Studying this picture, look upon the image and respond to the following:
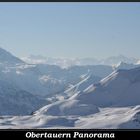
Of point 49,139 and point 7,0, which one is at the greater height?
point 7,0

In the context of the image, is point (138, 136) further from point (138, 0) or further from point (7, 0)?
point (7, 0)

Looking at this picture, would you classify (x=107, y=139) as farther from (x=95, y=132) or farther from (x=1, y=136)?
(x=1, y=136)

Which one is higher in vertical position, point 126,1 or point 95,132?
point 126,1

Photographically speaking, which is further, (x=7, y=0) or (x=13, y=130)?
(x=7, y=0)

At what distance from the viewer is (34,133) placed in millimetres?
8008

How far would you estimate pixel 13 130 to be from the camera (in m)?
8.09

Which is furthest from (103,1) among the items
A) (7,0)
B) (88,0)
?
(7,0)

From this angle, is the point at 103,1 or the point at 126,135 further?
the point at 103,1

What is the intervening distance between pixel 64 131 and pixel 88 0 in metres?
2.60

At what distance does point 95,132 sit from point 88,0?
102 inches

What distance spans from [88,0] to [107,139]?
2731 mm

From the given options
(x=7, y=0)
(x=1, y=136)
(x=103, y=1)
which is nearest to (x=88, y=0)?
(x=103, y=1)

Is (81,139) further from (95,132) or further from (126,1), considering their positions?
(126,1)

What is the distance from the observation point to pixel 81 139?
784 centimetres
